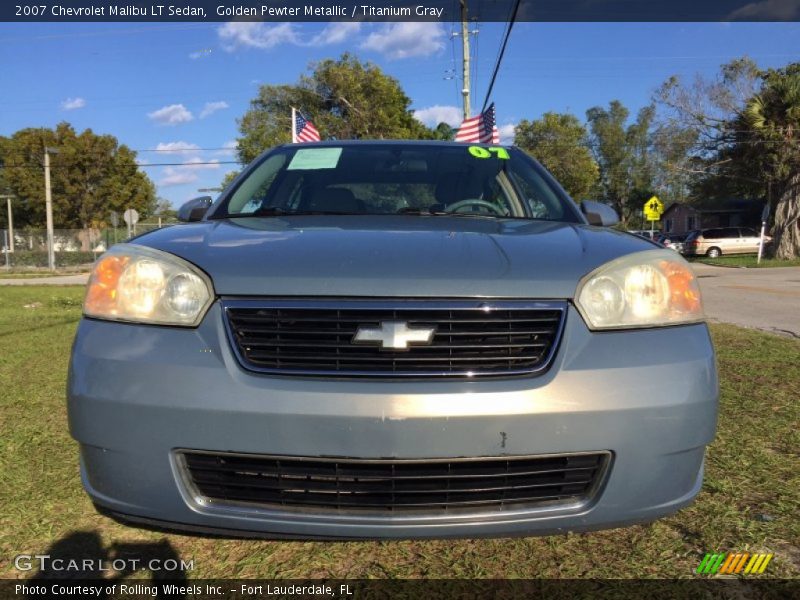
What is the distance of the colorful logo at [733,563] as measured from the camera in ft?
6.87

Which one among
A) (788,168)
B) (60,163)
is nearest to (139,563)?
(788,168)

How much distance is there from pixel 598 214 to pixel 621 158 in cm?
7347

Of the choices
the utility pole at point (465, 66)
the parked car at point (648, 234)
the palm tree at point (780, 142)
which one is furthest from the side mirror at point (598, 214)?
the palm tree at point (780, 142)

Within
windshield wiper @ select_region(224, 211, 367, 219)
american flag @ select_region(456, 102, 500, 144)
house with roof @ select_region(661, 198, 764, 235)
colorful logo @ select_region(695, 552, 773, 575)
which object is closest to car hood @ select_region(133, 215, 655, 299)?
windshield wiper @ select_region(224, 211, 367, 219)

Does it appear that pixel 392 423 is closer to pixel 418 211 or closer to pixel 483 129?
pixel 418 211

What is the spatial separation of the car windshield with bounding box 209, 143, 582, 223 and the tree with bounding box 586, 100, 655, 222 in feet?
233

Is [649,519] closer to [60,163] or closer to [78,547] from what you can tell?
[78,547]

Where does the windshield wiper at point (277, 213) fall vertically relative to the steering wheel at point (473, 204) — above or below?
below

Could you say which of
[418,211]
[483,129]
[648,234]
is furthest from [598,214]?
[648,234]

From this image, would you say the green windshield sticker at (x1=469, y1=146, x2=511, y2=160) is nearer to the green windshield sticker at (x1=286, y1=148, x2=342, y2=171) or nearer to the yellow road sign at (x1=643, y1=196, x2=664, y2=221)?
the green windshield sticker at (x1=286, y1=148, x2=342, y2=171)

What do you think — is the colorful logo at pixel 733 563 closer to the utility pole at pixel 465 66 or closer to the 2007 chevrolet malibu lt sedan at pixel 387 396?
the 2007 chevrolet malibu lt sedan at pixel 387 396

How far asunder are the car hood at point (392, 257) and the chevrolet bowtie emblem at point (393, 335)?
89mm

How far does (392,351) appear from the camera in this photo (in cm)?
167

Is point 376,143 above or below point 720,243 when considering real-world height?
above
